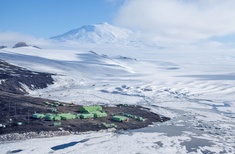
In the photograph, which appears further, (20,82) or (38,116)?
(20,82)

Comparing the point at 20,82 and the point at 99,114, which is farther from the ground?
the point at 20,82

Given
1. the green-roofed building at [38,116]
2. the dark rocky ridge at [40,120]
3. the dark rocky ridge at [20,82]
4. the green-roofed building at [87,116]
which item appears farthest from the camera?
the dark rocky ridge at [20,82]

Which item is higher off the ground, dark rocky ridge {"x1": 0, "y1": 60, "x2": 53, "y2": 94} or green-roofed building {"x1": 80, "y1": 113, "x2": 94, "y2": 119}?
dark rocky ridge {"x1": 0, "y1": 60, "x2": 53, "y2": 94}

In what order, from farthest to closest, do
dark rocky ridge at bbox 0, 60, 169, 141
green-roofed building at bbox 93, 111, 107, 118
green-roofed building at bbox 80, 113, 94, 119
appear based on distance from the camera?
1. green-roofed building at bbox 93, 111, 107, 118
2. green-roofed building at bbox 80, 113, 94, 119
3. dark rocky ridge at bbox 0, 60, 169, 141

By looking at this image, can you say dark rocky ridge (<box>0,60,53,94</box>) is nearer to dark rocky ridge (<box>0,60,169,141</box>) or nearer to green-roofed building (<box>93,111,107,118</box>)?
dark rocky ridge (<box>0,60,169,141</box>)

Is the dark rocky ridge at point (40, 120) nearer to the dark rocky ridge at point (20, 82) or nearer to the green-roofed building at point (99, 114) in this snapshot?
the green-roofed building at point (99, 114)

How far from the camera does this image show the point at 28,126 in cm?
3050

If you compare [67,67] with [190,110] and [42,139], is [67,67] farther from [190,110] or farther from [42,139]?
[42,139]

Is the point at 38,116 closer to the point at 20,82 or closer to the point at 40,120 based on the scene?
the point at 40,120

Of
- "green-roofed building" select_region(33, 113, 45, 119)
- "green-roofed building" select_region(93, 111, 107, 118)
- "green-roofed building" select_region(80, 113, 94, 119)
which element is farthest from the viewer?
"green-roofed building" select_region(93, 111, 107, 118)

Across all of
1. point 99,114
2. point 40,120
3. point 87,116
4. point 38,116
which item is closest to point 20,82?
point 99,114

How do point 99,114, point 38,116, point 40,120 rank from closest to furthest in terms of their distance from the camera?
point 40,120 → point 38,116 → point 99,114

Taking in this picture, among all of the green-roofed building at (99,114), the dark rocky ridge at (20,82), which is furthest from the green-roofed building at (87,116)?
the dark rocky ridge at (20,82)

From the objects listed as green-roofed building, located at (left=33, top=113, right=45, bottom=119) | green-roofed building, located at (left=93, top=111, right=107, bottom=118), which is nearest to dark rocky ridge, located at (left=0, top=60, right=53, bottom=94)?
green-roofed building, located at (left=33, top=113, right=45, bottom=119)
